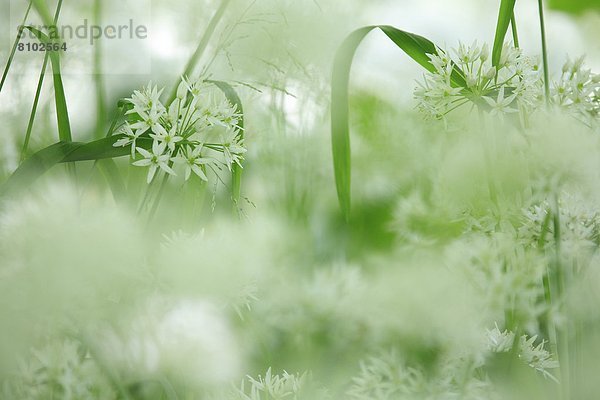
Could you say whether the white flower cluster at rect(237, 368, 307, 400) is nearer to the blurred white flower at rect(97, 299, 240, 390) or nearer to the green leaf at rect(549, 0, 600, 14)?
the blurred white flower at rect(97, 299, 240, 390)

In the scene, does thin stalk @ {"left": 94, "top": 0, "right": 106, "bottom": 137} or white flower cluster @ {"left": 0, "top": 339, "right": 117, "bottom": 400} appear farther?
thin stalk @ {"left": 94, "top": 0, "right": 106, "bottom": 137}

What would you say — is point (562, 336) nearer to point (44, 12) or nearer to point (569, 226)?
point (569, 226)

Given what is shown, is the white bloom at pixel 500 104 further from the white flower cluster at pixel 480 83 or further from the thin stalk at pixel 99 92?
the thin stalk at pixel 99 92

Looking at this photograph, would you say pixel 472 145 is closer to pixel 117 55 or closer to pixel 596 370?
pixel 596 370

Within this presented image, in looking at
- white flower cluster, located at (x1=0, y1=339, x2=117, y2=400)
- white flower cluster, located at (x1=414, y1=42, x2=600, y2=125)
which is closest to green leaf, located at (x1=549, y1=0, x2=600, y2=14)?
white flower cluster, located at (x1=414, y1=42, x2=600, y2=125)

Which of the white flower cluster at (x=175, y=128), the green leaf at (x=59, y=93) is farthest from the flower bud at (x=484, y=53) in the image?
the green leaf at (x=59, y=93)

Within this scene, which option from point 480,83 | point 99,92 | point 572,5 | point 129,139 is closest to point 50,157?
point 129,139

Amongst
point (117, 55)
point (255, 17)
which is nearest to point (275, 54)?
point (255, 17)
